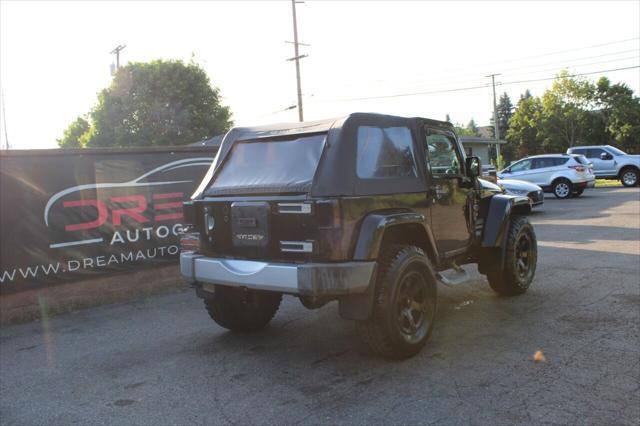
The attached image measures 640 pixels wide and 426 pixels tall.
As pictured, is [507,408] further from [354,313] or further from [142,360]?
[142,360]

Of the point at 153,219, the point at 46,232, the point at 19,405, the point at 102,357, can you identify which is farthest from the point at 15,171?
the point at 19,405

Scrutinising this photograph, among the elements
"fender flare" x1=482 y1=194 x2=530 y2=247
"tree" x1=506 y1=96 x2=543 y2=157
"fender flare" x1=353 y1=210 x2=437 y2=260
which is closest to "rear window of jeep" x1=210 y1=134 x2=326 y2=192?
"fender flare" x1=353 y1=210 x2=437 y2=260

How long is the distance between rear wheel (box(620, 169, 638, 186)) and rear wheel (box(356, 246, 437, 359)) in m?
24.4

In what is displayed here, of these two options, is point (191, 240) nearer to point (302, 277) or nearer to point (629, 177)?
point (302, 277)

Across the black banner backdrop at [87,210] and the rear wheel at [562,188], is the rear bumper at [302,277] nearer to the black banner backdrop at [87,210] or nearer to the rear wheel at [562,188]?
the black banner backdrop at [87,210]

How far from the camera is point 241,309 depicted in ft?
17.0

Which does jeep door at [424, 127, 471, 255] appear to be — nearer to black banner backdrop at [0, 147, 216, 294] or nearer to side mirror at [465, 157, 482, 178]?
side mirror at [465, 157, 482, 178]

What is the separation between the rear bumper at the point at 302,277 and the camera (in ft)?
12.4

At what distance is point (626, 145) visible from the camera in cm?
5072

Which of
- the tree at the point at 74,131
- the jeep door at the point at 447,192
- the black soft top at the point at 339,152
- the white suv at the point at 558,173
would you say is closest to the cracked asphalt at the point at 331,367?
the jeep door at the point at 447,192

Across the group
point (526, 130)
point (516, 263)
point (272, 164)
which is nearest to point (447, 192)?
point (516, 263)

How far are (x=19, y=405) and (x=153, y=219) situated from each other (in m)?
4.21

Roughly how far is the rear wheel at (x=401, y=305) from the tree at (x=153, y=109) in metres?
34.3

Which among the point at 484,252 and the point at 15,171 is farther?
the point at 15,171
